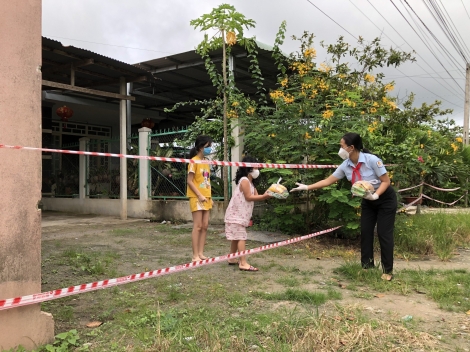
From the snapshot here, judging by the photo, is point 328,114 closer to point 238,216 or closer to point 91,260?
point 238,216

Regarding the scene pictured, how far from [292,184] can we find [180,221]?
333 centimetres

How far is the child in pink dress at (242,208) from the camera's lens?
447 cm

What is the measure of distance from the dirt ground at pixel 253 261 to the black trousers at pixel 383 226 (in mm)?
476

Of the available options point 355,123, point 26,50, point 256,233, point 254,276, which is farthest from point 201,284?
point 355,123

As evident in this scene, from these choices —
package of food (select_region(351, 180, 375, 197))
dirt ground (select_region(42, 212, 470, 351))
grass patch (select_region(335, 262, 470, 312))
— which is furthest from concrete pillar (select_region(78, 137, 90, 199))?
package of food (select_region(351, 180, 375, 197))

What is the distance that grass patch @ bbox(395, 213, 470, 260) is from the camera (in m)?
5.51

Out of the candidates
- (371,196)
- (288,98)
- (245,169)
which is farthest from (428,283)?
(288,98)

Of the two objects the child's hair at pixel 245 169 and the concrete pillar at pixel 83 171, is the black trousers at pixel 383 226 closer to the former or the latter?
the child's hair at pixel 245 169

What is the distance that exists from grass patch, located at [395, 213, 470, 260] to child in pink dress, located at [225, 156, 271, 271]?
2343mm

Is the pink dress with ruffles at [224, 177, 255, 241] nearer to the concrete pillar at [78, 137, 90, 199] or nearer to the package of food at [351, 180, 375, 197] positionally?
the package of food at [351, 180, 375, 197]

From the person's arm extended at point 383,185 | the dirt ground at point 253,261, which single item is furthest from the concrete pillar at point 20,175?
the person's arm extended at point 383,185

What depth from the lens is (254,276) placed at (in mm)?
4238

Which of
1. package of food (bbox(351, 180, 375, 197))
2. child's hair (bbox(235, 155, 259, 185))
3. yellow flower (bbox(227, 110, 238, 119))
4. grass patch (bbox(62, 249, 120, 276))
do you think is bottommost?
grass patch (bbox(62, 249, 120, 276))

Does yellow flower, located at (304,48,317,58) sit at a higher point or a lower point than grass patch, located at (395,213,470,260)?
higher
